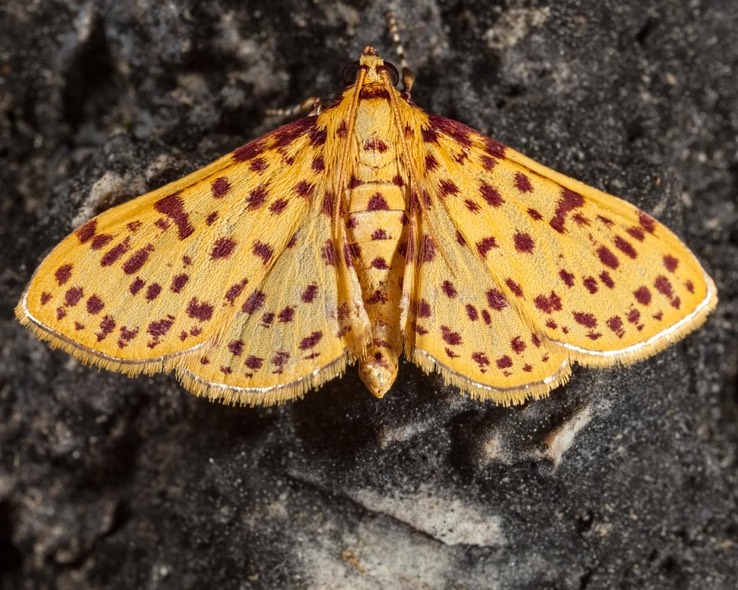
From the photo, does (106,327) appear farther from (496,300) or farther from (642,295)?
(642,295)

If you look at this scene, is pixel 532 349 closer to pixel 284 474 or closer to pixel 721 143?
pixel 284 474

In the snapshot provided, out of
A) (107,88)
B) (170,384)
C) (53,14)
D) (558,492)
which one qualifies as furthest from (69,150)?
(558,492)

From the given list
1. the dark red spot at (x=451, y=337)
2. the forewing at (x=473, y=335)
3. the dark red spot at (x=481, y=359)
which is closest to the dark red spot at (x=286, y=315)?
the forewing at (x=473, y=335)

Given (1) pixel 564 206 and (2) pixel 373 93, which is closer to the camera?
(1) pixel 564 206

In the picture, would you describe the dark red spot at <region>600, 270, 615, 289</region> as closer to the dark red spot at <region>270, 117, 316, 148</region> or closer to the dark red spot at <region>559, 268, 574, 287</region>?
the dark red spot at <region>559, 268, 574, 287</region>

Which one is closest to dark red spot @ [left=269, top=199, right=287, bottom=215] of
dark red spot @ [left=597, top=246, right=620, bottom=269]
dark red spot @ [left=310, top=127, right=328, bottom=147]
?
dark red spot @ [left=310, top=127, right=328, bottom=147]

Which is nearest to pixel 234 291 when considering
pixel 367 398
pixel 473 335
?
pixel 367 398
